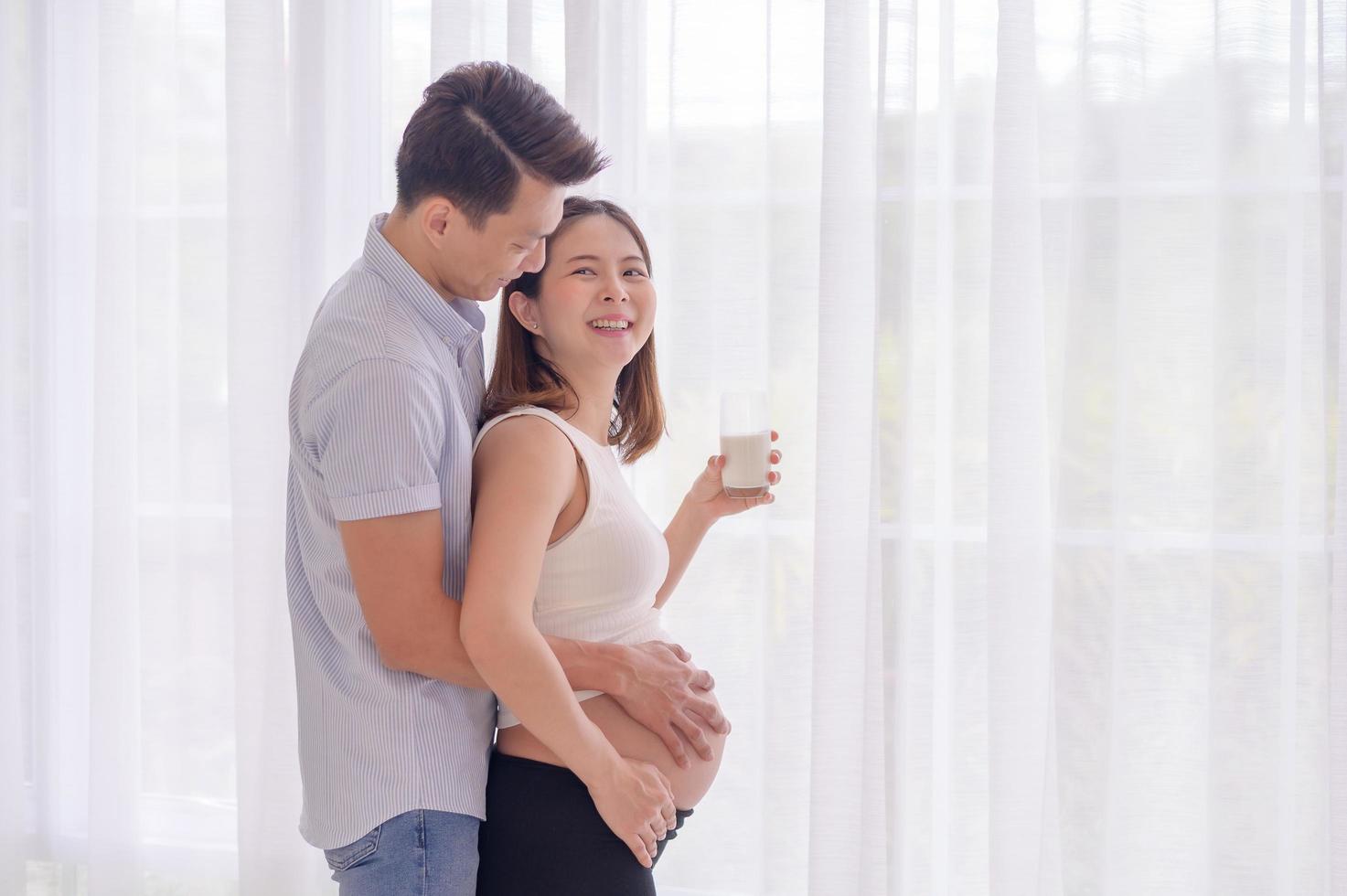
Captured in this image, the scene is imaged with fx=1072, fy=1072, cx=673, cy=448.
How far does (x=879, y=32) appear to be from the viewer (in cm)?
196

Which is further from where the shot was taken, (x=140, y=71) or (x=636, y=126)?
(x=140, y=71)

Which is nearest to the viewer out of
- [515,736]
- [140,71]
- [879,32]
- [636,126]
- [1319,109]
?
[515,736]

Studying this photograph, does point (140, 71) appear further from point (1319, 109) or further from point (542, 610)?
point (1319, 109)

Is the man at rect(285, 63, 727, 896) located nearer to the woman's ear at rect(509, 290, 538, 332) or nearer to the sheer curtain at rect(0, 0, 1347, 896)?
the woman's ear at rect(509, 290, 538, 332)

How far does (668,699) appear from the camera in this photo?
4.79 ft

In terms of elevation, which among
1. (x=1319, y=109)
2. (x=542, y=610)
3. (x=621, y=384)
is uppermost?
(x=1319, y=109)

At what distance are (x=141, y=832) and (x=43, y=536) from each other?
71 centimetres

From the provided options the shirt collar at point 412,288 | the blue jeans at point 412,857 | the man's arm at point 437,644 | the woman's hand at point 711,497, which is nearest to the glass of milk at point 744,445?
the woman's hand at point 711,497

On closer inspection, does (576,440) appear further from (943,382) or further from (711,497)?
(943,382)

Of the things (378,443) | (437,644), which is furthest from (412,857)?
(378,443)

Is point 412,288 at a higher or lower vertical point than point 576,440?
higher

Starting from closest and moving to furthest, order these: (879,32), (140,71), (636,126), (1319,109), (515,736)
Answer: (515,736) < (1319,109) < (879,32) < (636,126) < (140,71)

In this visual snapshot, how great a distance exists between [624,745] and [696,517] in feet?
1.69

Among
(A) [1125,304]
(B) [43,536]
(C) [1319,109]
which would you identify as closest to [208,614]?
(B) [43,536]
